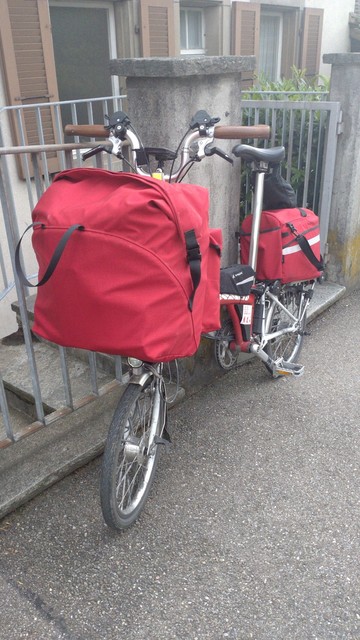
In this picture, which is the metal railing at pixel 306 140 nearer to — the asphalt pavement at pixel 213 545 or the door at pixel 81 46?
the asphalt pavement at pixel 213 545

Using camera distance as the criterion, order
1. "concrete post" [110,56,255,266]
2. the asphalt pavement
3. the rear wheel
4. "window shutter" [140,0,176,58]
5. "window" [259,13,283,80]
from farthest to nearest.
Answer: "window" [259,13,283,80], "window shutter" [140,0,176,58], the rear wheel, "concrete post" [110,56,255,266], the asphalt pavement

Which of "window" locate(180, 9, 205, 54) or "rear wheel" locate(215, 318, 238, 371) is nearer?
"rear wheel" locate(215, 318, 238, 371)

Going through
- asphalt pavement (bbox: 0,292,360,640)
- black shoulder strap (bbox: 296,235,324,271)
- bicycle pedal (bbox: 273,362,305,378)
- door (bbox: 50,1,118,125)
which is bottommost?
asphalt pavement (bbox: 0,292,360,640)

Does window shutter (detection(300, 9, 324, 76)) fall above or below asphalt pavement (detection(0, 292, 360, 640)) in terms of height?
above

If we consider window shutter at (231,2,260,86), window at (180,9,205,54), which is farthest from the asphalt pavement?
window at (180,9,205,54)

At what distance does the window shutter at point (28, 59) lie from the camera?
4707mm

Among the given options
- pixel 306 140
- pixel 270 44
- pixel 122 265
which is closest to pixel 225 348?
pixel 122 265

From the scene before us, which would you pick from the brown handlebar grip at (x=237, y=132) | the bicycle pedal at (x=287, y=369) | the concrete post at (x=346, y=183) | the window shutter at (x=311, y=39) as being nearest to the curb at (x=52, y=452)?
the bicycle pedal at (x=287, y=369)

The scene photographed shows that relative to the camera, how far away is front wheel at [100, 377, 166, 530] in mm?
2133

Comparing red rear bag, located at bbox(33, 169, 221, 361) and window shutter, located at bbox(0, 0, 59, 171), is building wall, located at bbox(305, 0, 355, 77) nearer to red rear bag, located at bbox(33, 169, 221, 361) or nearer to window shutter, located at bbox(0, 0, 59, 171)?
window shutter, located at bbox(0, 0, 59, 171)

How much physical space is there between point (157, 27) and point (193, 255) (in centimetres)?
516

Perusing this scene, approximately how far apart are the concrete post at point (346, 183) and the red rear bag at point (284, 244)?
1.36 meters

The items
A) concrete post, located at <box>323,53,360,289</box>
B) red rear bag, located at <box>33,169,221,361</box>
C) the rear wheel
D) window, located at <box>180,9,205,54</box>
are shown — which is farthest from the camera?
window, located at <box>180,9,205,54</box>

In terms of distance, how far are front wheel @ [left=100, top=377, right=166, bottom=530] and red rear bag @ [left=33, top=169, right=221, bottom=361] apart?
367 mm
